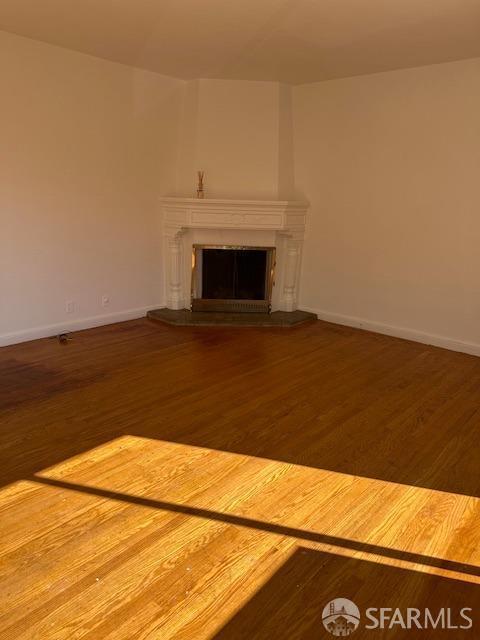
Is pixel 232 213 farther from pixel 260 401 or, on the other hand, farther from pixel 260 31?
pixel 260 401

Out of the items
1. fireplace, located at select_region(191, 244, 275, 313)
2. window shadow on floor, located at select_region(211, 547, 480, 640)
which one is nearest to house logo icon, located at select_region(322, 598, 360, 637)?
window shadow on floor, located at select_region(211, 547, 480, 640)

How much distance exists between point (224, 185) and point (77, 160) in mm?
1513

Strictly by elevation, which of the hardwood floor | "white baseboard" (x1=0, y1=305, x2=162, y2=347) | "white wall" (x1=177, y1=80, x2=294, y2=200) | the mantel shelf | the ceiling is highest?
the ceiling

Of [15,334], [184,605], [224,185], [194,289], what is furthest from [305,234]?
[184,605]

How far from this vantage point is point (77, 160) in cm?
428

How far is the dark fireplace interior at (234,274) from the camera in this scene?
17.1 feet

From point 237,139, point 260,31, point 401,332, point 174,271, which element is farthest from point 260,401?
point 237,139

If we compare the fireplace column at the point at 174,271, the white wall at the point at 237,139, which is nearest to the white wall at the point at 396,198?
the white wall at the point at 237,139

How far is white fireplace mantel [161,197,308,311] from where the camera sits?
4.86 metres

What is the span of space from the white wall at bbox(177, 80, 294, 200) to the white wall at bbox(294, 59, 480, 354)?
0.29 m

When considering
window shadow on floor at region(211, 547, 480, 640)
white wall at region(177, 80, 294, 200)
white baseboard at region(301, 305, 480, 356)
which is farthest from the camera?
white wall at region(177, 80, 294, 200)

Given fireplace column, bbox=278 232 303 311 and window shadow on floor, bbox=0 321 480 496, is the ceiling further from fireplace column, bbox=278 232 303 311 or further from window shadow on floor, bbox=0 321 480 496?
window shadow on floor, bbox=0 321 480 496

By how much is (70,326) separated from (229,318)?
5.26 feet

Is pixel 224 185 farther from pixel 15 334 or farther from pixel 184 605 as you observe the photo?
pixel 184 605
